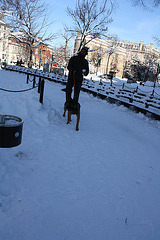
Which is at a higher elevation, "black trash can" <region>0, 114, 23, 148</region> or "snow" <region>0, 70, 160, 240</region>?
"black trash can" <region>0, 114, 23, 148</region>

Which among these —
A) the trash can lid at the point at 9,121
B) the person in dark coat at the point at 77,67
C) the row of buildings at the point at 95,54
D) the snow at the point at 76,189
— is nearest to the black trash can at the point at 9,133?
the trash can lid at the point at 9,121

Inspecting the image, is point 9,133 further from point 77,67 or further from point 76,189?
point 77,67

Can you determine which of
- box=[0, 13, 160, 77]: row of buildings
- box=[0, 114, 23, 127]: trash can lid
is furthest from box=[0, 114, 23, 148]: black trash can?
box=[0, 13, 160, 77]: row of buildings

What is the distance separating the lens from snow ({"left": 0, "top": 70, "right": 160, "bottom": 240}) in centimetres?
226

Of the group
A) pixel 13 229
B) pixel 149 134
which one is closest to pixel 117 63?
pixel 149 134

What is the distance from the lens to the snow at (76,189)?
2.26m

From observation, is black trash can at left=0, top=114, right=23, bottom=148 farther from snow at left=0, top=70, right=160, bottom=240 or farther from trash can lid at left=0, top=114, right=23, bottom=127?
snow at left=0, top=70, right=160, bottom=240

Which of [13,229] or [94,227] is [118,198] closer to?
[94,227]

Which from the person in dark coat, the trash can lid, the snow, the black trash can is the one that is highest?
the person in dark coat

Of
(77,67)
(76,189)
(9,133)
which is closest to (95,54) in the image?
(77,67)

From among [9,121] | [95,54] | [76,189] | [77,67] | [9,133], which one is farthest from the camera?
[95,54]

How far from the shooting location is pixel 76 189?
9.77ft

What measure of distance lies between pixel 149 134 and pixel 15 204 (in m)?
5.75

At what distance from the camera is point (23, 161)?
3.49 meters
